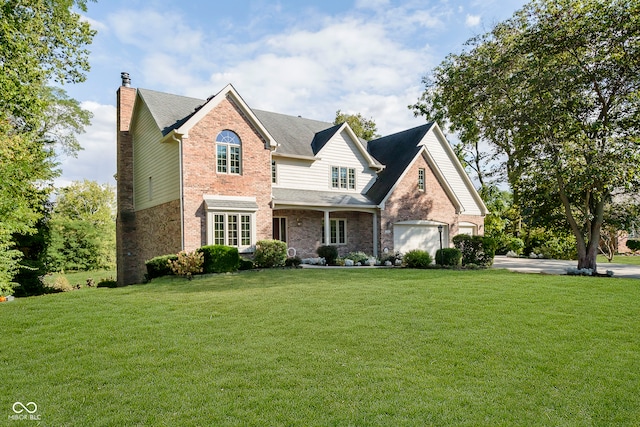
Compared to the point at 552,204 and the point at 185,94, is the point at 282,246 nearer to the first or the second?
the point at 185,94

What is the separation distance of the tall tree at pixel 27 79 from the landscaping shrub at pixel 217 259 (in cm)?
578

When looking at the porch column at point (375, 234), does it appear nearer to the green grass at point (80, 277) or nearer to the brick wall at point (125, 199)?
the brick wall at point (125, 199)

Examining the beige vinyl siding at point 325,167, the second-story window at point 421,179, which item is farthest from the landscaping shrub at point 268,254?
the second-story window at point 421,179

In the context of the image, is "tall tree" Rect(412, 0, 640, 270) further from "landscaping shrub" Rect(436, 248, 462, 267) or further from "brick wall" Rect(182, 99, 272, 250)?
"brick wall" Rect(182, 99, 272, 250)

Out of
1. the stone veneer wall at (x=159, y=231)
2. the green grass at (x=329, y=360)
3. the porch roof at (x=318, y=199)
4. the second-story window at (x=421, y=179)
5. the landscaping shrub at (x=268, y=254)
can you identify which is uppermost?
the second-story window at (x=421, y=179)

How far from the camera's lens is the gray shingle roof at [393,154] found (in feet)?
74.3

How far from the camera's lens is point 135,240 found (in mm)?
21219

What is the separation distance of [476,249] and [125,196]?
18.7 meters

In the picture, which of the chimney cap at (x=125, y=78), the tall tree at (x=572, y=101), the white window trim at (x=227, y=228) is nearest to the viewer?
the tall tree at (x=572, y=101)

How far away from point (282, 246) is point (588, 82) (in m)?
14.6

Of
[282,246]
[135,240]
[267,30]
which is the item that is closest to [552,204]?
[282,246]

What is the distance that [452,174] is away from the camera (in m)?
27.6

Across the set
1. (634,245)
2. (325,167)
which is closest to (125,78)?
(325,167)

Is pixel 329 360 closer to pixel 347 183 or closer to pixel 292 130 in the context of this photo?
pixel 347 183
